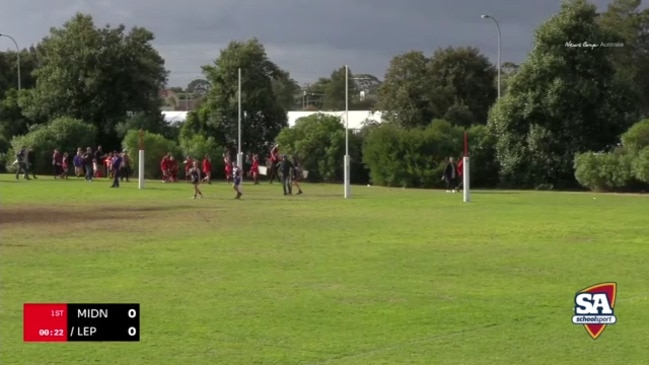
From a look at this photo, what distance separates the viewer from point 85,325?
10.5 metres

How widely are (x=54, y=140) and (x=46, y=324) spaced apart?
58.4 meters

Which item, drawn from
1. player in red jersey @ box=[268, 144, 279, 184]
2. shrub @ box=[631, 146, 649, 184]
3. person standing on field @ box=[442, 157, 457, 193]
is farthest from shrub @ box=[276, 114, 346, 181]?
shrub @ box=[631, 146, 649, 184]

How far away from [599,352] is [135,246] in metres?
12.8

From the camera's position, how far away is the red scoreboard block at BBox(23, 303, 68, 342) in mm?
10891

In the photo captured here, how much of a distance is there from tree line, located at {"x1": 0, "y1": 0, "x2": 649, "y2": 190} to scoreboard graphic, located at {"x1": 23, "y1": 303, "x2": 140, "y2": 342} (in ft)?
132

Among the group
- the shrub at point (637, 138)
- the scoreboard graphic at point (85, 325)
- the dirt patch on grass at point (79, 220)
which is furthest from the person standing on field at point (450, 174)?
the scoreboard graphic at point (85, 325)

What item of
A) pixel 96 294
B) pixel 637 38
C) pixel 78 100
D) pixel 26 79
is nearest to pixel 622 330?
pixel 96 294

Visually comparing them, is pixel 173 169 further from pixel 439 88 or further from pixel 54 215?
pixel 54 215

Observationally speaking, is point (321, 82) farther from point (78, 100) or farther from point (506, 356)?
point (506, 356)

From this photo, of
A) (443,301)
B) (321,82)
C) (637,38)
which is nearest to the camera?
(443,301)

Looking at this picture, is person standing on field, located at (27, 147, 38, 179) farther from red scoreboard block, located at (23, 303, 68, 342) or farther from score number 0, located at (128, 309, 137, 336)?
score number 0, located at (128, 309, 137, 336)

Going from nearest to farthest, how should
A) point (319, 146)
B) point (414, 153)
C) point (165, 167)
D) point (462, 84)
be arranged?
point (414, 153)
point (165, 167)
point (319, 146)
point (462, 84)

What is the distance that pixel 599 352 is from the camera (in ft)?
36.5

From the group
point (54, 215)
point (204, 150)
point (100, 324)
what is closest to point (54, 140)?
point (204, 150)
